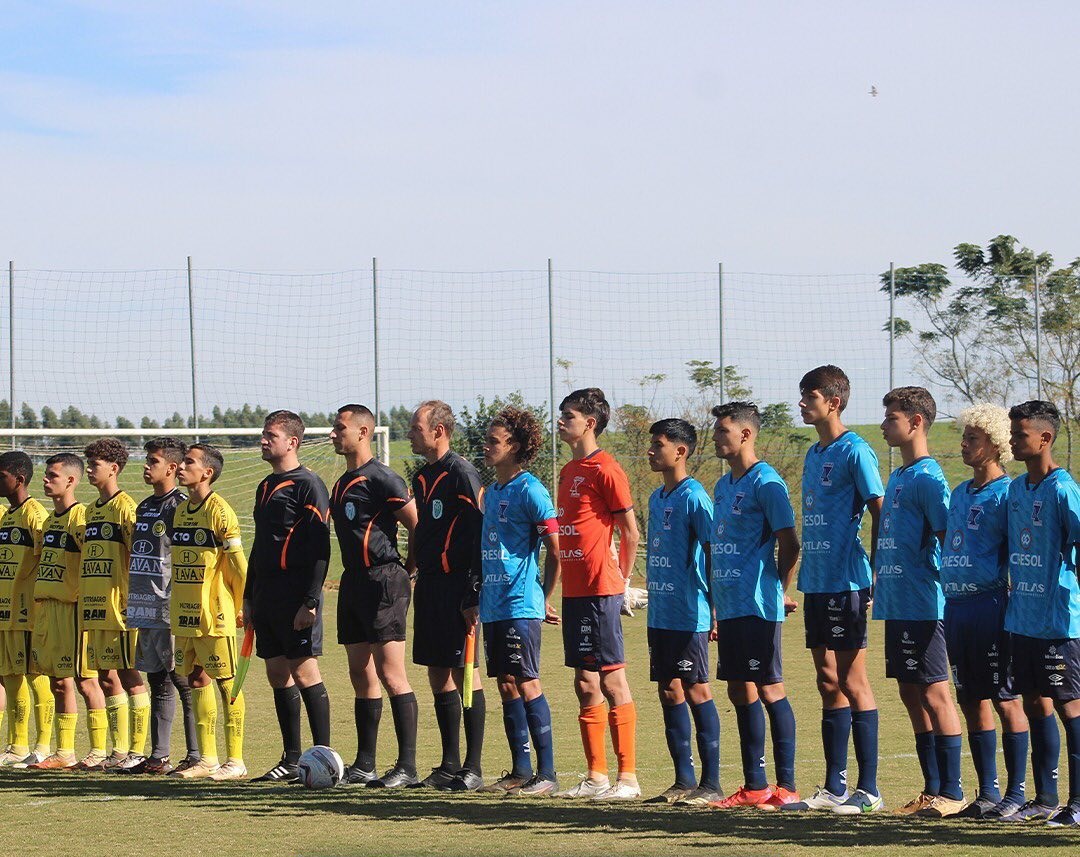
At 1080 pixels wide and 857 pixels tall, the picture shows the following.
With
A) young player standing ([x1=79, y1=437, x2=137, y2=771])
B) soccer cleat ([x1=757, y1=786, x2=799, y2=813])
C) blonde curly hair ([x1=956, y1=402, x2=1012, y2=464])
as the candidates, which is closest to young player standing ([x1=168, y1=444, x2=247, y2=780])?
young player standing ([x1=79, y1=437, x2=137, y2=771])

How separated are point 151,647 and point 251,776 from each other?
0.93m

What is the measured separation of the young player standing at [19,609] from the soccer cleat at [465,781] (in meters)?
2.78

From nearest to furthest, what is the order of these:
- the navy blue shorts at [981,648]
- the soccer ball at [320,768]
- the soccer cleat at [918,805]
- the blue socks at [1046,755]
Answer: the blue socks at [1046,755] → the navy blue shorts at [981,648] → the soccer cleat at [918,805] → the soccer ball at [320,768]

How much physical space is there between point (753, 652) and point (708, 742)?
568 mm

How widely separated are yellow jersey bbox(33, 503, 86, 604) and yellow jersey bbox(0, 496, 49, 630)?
0.10 meters

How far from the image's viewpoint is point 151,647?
9156 mm

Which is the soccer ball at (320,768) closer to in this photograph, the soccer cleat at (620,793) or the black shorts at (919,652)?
the soccer cleat at (620,793)

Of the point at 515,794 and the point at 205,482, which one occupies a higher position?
the point at 205,482

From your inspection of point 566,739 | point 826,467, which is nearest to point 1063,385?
point 566,739

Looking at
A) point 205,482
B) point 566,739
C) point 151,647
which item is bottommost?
point 566,739

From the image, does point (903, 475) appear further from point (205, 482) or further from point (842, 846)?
point (205, 482)

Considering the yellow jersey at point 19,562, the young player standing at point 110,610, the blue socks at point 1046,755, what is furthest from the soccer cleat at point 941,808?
the yellow jersey at point 19,562

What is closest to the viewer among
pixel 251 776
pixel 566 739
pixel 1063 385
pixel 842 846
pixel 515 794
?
pixel 842 846

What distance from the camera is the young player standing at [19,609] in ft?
31.8
